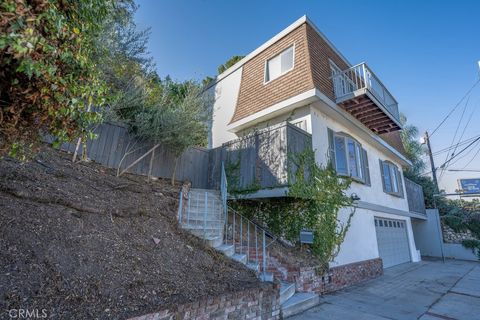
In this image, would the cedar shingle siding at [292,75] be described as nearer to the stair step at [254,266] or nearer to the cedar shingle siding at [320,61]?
the cedar shingle siding at [320,61]

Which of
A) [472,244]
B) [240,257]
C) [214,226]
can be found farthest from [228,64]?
[472,244]

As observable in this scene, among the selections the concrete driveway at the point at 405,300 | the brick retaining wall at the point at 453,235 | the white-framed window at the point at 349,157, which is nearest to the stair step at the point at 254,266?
the concrete driveway at the point at 405,300

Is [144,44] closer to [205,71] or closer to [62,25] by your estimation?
[205,71]

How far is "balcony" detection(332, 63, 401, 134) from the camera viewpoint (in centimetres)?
786

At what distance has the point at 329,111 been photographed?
317 inches

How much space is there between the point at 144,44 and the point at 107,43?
1824 millimetres

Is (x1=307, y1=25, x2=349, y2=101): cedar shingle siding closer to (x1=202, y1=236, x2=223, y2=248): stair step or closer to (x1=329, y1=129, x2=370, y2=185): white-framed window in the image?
(x1=329, y1=129, x2=370, y2=185): white-framed window

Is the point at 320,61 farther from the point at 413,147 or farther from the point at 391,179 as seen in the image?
the point at 413,147

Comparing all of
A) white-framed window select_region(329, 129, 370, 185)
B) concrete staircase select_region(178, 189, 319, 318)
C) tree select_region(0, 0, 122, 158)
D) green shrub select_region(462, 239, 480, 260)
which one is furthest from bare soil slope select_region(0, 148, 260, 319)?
green shrub select_region(462, 239, 480, 260)

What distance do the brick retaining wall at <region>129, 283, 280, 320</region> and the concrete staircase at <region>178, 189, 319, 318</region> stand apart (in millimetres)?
459

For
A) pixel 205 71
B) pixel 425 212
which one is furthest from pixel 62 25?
pixel 425 212

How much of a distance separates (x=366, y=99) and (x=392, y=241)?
7.03 m

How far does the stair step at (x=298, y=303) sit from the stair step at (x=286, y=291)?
0.06 metres

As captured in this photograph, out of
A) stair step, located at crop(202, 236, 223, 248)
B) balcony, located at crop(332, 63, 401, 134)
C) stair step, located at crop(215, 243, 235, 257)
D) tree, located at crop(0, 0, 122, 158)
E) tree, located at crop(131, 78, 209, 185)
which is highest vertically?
balcony, located at crop(332, 63, 401, 134)
